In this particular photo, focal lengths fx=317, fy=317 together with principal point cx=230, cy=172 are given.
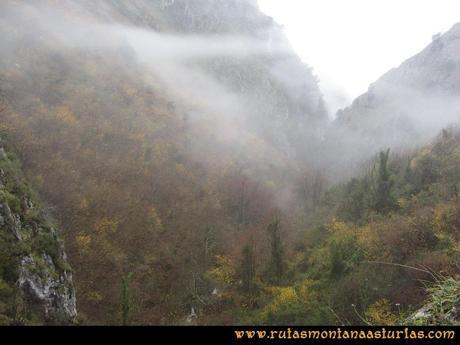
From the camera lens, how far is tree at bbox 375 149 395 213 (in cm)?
2748

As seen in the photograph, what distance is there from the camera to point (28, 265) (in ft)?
38.9

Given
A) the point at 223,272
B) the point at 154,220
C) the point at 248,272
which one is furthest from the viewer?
the point at 154,220

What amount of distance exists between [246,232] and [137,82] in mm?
33686

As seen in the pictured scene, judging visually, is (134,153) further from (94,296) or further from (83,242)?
(94,296)

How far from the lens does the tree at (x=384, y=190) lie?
2748 cm

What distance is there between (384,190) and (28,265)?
87.5 feet

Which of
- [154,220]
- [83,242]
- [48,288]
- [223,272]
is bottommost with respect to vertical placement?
[223,272]

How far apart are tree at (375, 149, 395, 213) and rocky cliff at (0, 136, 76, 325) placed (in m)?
24.7

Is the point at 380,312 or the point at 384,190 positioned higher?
the point at 384,190

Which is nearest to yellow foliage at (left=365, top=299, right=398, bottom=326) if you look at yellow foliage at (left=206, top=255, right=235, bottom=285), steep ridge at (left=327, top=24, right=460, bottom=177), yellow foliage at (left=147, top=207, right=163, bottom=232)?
yellow foliage at (left=206, top=255, right=235, bottom=285)

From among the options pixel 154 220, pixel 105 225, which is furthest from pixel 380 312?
pixel 154 220

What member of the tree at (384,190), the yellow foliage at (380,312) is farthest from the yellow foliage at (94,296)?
the tree at (384,190)

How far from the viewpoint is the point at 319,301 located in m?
19.4
